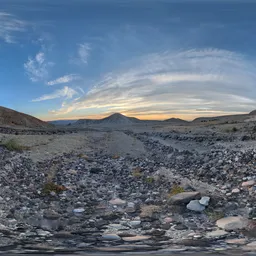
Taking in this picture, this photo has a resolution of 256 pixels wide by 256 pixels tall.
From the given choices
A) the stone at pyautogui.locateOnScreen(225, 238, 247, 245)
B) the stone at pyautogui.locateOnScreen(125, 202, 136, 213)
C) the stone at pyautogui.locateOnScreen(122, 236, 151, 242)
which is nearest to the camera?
the stone at pyautogui.locateOnScreen(225, 238, 247, 245)

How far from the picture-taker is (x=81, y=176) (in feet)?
44.4

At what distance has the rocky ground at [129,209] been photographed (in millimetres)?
6219

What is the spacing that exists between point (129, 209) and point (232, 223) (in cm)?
264

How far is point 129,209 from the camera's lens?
8.98 m

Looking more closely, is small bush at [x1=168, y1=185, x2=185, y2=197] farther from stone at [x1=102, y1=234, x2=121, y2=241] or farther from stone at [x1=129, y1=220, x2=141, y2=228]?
stone at [x1=102, y1=234, x2=121, y2=241]

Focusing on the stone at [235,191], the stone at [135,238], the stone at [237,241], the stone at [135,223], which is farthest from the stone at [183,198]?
the stone at [237,241]

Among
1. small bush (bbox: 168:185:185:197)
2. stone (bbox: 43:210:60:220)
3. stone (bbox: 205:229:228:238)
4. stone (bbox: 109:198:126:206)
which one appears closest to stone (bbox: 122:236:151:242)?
stone (bbox: 205:229:228:238)

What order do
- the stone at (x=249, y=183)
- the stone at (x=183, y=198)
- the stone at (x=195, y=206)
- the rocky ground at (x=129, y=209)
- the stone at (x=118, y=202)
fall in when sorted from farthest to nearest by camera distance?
1. the stone at (x=249, y=183)
2. the stone at (x=118, y=202)
3. the stone at (x=183, y=198)
4. the stone at (x=195, y=206)
5. the rocky ground at (x=129, y=209)

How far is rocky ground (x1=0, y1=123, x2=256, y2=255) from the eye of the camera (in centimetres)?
622

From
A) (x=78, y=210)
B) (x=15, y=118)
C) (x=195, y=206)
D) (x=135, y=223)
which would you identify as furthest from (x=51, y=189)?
(x=15, y=118)

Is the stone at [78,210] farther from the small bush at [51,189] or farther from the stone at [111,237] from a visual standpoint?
the stone at [111,237]

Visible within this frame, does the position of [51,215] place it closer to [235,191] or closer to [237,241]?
[237,241]

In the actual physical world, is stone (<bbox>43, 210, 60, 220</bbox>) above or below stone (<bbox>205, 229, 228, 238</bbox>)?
above

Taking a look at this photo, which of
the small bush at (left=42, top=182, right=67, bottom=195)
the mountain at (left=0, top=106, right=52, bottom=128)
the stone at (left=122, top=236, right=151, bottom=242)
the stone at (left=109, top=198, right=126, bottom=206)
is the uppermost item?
the mountain at (left=0, top=106, right=52, bottom=128)
